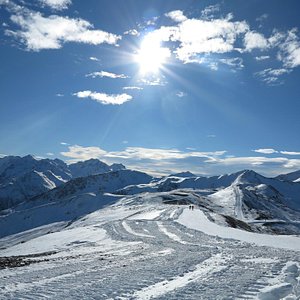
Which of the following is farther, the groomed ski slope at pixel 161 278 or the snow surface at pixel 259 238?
the snow surface at pixel 259 238

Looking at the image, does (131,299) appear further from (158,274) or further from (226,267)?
(226,267)

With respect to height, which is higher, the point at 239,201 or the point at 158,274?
the point at 239,201

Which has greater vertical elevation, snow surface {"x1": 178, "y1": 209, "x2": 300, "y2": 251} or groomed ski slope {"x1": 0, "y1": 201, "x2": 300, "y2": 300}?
snow surface {"x1": 178, "y1": 209, "x2": 300, "y2": 251}

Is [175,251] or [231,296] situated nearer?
[231,296]

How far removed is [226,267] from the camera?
1490 centimetres

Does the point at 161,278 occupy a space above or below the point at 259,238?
below

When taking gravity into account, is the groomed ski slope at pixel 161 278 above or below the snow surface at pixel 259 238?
below

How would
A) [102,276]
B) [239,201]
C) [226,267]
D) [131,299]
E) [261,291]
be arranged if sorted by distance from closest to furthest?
[131,299], [261,291], [102,276], [226,267], [239,201]

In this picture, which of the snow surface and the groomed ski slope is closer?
the groomed ski slope

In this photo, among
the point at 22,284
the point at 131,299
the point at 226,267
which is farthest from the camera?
the point at 226,267

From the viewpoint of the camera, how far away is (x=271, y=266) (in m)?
14.9

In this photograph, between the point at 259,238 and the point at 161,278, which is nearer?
the point at 161,278

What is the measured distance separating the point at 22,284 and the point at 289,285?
882 cm

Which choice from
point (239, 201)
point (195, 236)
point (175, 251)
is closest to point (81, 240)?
point (195, 236)
